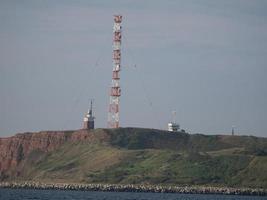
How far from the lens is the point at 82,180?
7761 inches

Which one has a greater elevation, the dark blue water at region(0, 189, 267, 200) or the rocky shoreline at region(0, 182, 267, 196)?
the rocky shoreline at region(0, 182, 267, 196)

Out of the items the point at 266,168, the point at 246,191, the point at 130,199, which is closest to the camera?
the point at 130,199

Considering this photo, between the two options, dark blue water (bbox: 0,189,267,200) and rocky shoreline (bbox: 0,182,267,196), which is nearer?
dark blue water (bbox: 0,189,267,200)

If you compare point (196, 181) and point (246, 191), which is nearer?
point (246, 191)

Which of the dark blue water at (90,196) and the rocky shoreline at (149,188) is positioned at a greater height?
the rocky shoreline at (149,188)

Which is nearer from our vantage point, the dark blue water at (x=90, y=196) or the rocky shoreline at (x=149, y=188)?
the dark blue water at (x=90, y=196)

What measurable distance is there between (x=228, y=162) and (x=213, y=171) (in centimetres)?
477

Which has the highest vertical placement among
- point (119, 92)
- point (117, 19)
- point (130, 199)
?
point (117, 19)

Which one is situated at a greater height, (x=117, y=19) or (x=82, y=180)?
(x=117, y=19)

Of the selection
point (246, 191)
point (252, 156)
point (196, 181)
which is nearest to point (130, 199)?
point (246, 191)

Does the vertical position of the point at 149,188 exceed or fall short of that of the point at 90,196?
it exceeds it

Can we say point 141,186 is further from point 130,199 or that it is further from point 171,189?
point 130,199

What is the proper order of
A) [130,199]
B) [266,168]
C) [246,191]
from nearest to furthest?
[130,199], [246,191], [266,168]

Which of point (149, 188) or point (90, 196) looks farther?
point (149, 188)
